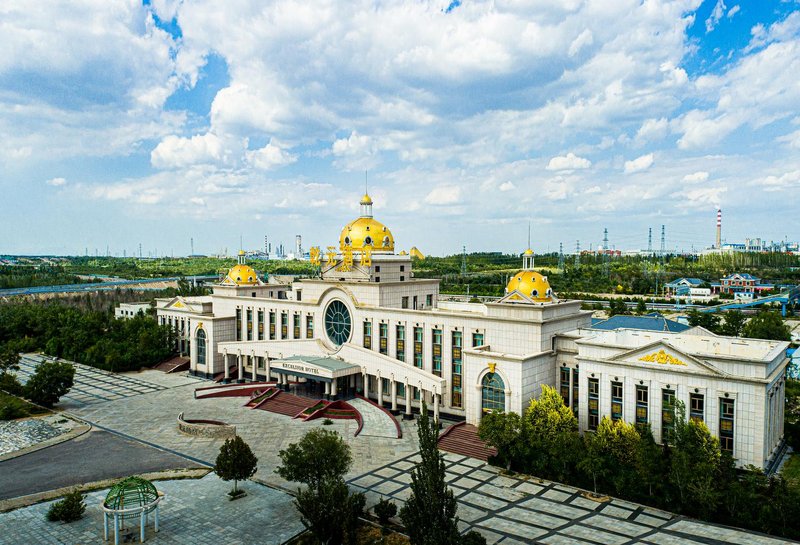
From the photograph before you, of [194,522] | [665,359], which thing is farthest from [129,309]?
[665,359]

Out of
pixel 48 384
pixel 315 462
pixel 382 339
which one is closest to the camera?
pixel 315 462

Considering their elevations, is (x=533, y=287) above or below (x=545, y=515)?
above

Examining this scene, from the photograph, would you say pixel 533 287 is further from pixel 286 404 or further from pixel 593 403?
pixel 286 404

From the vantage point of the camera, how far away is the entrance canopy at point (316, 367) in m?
37.1

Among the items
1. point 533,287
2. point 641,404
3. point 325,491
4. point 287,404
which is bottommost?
point 287,404

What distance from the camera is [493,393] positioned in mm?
30672

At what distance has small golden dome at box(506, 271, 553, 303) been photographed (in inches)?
1306

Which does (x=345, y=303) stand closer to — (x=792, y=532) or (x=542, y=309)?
(x=542, y=309)

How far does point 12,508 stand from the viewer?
74.5 feet

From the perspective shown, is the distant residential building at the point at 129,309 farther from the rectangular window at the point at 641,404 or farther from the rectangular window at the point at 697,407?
the rectangular window at the point at 697,407

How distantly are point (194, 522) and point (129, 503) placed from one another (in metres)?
2.53

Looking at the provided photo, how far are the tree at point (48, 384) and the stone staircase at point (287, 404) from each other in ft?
46.0

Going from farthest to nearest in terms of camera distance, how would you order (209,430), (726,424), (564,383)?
(209,430) < (564,383) < (726,424)

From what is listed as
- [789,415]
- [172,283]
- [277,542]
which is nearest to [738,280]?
[789,415]
